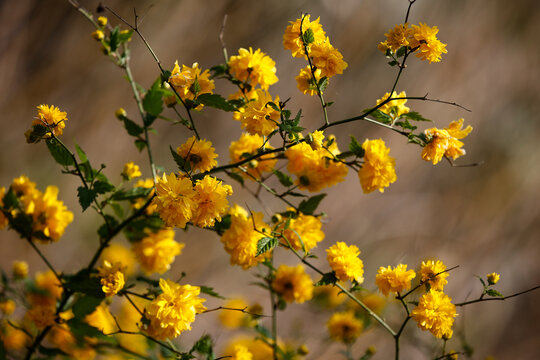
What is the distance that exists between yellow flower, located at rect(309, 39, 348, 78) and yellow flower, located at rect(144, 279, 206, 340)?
40 centimetres

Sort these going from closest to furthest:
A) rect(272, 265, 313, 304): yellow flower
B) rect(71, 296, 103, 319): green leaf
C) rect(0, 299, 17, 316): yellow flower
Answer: rect(71, 296, 103, 319): green leaf → rect(272, 265, 313, 304): yellow flower → rect(0, 299, 17, 316): yellow flower

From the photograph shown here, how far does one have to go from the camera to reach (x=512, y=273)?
2.52 meters

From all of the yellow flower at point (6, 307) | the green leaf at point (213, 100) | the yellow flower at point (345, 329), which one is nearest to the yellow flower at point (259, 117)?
the green leaf at point (213, 100)

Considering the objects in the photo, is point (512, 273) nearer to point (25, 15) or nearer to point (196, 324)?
point (196, 324)

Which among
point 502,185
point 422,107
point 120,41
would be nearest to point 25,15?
point 120,41

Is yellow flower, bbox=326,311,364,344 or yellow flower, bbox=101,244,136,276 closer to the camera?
yellow flower, bbox=326,311,364,344

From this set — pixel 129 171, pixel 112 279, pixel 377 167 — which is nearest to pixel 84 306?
pixel 112 279

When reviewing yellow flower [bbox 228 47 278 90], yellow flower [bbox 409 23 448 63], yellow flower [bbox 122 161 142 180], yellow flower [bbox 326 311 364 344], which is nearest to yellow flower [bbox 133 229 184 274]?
yellow flower [bbox 122 161 142 180]

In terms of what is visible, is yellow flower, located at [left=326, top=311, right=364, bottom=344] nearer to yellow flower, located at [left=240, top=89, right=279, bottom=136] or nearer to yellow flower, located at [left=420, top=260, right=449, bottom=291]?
yellow flower, located at [left=420, top=260, right=449, bottom=291]

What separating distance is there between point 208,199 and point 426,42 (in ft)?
1.32

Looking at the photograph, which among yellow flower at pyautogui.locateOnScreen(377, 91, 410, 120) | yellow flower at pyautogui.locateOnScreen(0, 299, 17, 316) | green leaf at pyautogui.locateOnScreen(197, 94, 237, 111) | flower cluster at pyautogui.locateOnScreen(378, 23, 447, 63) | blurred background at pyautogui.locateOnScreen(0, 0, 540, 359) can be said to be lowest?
yellow flower at pyautogui.locateOnScreen(0, 299, 17, 316)

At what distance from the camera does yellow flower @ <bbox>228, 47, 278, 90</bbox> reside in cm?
79

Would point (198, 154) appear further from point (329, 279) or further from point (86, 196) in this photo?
point (329, 279)

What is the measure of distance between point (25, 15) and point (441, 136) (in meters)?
1.46
